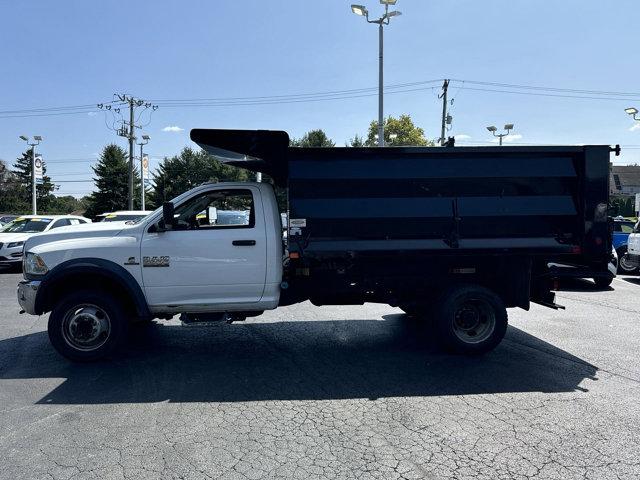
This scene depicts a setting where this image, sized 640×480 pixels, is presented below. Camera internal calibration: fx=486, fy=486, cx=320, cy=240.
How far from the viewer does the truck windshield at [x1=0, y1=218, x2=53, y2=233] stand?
634 inches

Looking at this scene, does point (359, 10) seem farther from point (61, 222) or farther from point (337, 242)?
point (337, 242)

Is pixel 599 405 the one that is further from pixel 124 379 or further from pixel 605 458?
pixel 124 379

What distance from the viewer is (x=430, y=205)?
229 inches

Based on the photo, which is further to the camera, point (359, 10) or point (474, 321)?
point (359, 10)

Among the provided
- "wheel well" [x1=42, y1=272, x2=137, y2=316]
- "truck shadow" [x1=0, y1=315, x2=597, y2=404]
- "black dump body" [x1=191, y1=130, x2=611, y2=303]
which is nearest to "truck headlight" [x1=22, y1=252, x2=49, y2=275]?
"wheel well" [x1=42, y1=272, x2=137, y2=316]

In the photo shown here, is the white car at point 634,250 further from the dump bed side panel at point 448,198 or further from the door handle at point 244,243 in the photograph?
the door handle at point 244,243

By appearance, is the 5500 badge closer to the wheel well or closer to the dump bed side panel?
the wheel well

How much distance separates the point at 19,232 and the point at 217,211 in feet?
42.1

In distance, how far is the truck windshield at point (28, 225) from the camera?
1611 centimetres

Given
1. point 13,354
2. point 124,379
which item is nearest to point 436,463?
point 124,379

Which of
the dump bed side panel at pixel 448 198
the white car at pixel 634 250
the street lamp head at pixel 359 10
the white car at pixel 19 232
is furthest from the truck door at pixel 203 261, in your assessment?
the street lamp head at pixel 359 10

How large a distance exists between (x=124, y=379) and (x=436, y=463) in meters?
3.37

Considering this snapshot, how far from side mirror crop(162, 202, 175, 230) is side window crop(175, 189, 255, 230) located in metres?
0.14

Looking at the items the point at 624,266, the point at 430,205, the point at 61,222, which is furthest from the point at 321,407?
the point at 61,222
